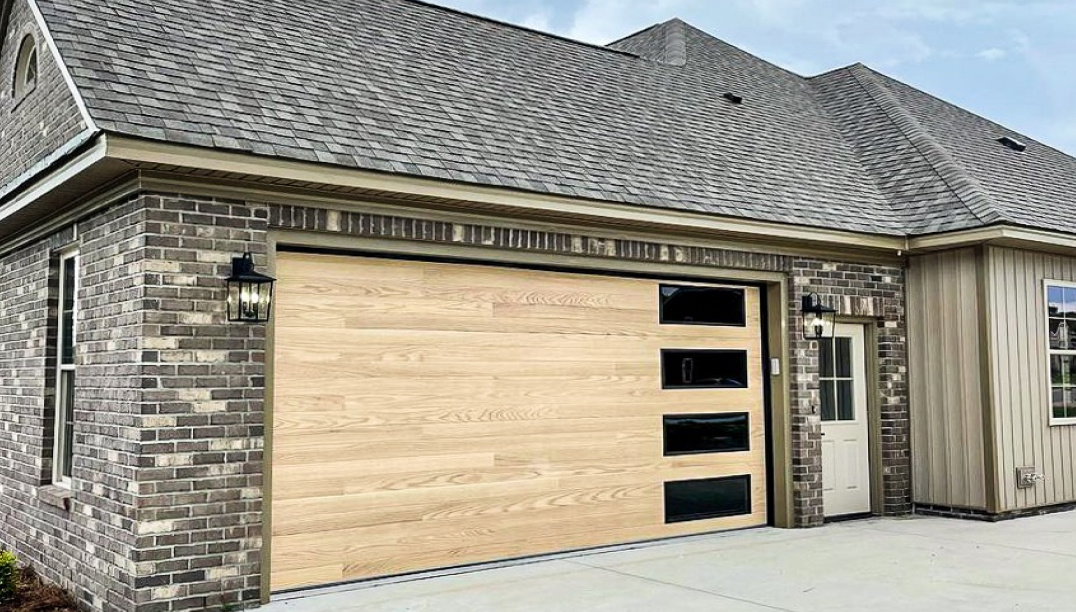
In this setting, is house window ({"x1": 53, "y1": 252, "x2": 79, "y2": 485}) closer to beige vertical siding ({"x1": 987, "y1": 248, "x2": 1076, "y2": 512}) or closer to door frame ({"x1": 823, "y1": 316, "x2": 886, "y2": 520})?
door frame ({"x1": 823, "y1": 316, "x2": 886, "y2": 520})

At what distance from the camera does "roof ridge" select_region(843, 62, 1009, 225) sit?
9625 millimetres

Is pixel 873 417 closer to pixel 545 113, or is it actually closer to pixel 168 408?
pixel 545 113

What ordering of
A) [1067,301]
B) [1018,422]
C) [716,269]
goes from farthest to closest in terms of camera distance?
[1067,301] < [1018,422] < [716,269]

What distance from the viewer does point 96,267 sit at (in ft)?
21.8

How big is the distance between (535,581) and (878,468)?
4.61 meters

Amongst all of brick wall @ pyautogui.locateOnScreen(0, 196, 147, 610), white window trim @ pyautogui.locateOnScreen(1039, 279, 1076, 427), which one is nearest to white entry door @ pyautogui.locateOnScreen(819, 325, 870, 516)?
white window trim @ pyautogui.locateOnScreen(1039, 279, 1076, 427)

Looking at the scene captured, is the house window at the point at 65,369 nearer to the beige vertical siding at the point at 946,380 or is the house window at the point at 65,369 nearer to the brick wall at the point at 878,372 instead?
the brick wall at the point at 878,372

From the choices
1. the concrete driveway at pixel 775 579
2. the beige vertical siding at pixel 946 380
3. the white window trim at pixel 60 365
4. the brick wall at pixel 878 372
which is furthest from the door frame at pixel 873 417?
the white window trim at pixel 60 365

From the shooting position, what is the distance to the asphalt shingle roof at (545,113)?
6.66m

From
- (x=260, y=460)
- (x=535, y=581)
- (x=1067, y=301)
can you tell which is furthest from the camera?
(x=1067, y=301)

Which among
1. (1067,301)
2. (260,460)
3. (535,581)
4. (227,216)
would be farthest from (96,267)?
(1067,301)

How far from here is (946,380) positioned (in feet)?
32.3

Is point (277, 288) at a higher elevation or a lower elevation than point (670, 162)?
lower

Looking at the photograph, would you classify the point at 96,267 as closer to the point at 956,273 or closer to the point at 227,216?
the point at 227,216
